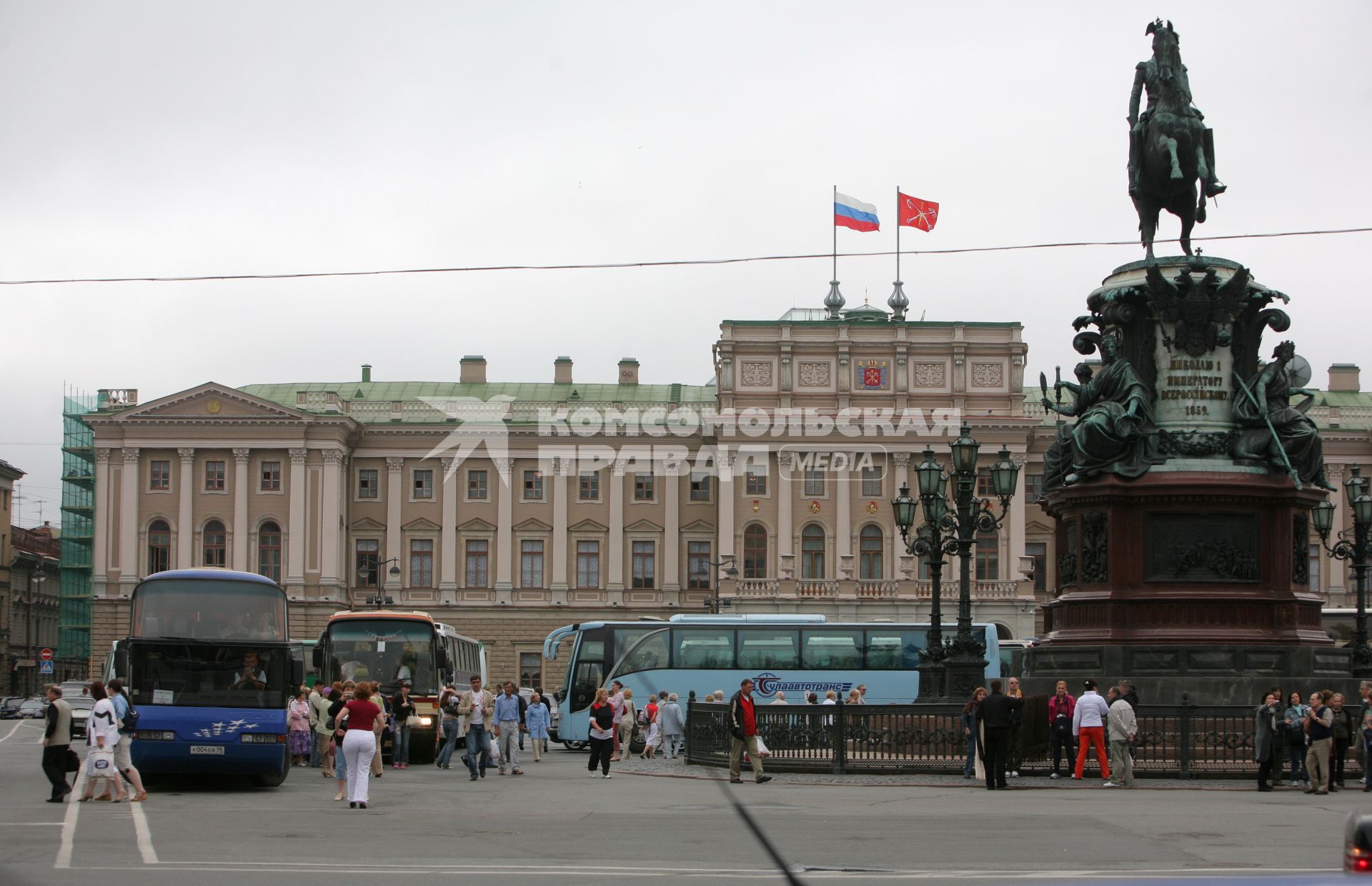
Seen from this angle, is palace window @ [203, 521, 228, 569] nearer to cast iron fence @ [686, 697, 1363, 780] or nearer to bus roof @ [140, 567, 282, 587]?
cast iron fence @ [686, 697, 1363, 780]

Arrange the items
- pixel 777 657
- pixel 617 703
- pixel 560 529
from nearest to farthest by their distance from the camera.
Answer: pixel 617 703 → pixel 777 657 → pixel 560 529

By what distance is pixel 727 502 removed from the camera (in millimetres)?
93250

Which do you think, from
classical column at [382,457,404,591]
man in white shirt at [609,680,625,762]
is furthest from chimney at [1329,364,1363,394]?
man in white shirt at [609,680,625,762]

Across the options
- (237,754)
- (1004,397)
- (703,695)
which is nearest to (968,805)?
(237,754)

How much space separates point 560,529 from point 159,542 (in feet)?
67.0

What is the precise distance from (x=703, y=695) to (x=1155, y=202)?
2339 cm

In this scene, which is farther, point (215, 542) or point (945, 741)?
point (215, 542)

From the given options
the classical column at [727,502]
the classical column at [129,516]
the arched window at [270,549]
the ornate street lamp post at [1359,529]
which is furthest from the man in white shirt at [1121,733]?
the classical column at [129,516]

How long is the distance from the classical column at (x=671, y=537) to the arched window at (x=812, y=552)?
23.5 feet

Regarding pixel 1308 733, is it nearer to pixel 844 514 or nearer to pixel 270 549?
pixel 844 514

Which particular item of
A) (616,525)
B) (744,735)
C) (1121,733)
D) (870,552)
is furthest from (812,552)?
(1121,733)

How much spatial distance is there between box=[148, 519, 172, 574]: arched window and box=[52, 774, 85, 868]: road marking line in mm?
70207

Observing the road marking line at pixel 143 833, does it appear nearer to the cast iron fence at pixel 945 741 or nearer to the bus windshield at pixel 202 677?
the bus windshield at pixel 202 677

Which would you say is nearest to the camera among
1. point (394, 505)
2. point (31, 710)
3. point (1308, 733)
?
point (1308, 733)
